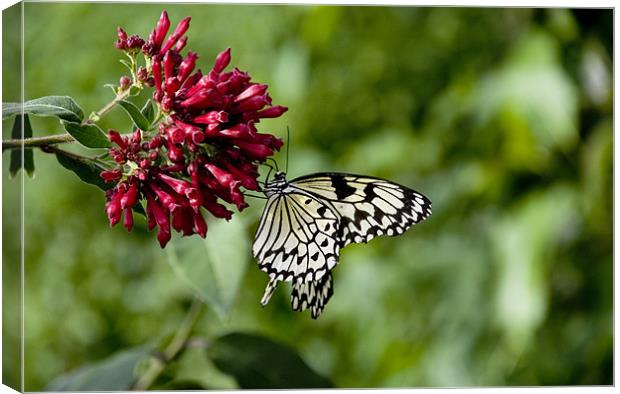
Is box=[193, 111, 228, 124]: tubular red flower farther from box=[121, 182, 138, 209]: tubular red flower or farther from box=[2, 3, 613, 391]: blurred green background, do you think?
box=[2, 3, 613, 391]: blurred green background

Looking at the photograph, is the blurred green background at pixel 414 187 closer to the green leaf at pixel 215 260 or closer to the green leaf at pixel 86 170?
the green leaf at pixel 215 260

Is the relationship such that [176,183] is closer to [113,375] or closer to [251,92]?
[251,92]

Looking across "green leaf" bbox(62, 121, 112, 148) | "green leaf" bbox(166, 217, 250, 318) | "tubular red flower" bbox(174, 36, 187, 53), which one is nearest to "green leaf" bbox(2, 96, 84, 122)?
"green leaf" bbox(62, 121, 112, 148)

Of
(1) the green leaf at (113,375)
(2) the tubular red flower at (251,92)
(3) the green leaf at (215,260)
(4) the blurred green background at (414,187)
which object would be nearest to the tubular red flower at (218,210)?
→ (2) the tubular red flower at (251,92)

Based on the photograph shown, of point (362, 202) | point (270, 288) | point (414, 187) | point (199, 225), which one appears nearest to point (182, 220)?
point (199, 225)

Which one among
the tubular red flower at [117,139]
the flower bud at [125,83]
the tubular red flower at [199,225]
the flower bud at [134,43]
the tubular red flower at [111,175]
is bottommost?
the tubular red flower at [199,225]

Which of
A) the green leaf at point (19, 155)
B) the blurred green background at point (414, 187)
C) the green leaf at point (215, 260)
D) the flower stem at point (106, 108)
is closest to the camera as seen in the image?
the flower stem at point (106, 108)

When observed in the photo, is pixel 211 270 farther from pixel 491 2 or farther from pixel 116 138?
pixel 491 2
